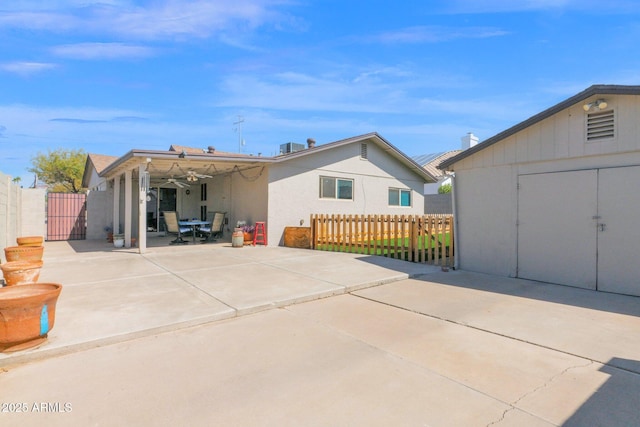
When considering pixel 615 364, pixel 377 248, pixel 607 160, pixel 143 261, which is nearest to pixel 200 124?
pixel 143 261

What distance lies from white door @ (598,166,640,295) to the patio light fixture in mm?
1123

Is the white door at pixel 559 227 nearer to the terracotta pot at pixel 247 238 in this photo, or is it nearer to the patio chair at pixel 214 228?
the terracotta pot at pixel 247 238

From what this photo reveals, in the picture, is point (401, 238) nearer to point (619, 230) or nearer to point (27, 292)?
point (619, 230)

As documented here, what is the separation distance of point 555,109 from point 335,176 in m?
8.53

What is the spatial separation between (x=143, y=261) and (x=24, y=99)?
66.0ft

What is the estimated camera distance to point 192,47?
1152 cm

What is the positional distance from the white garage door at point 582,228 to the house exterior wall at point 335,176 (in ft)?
25.3

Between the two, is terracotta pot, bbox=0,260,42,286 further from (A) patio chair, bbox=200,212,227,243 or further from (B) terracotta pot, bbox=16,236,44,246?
(A) patio chair, bbox=200,212,227,243

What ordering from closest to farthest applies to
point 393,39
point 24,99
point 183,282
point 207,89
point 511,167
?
1. point 183,282
2. point 511,167
3. point 393,39
4. point 207,89
5. point 24,99

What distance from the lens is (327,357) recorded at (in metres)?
3.30

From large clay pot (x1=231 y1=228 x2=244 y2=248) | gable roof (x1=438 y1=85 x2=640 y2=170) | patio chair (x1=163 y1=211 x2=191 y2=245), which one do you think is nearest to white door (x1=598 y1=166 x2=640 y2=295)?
gable roof (x1=438 y1=85 x2=640 y2=170)

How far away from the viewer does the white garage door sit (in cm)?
565

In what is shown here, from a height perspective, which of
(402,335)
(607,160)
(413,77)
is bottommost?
(402,335)

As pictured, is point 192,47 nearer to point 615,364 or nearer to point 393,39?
point 393,39
